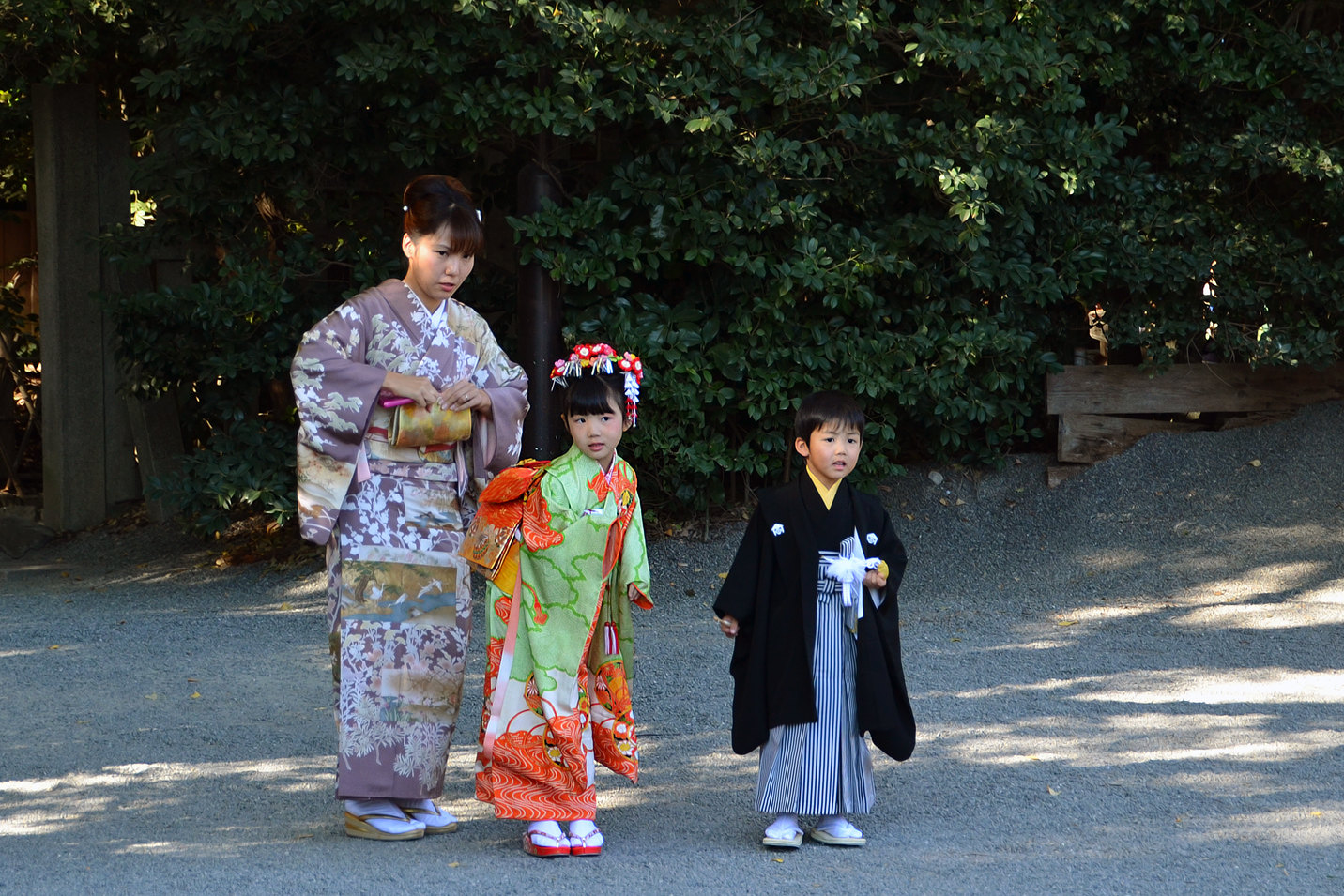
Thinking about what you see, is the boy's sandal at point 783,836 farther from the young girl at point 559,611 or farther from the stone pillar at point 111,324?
the stone pillar at point 111,324

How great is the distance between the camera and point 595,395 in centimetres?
343

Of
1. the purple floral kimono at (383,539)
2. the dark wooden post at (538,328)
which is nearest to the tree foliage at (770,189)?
the dark wooden post at (538,328)

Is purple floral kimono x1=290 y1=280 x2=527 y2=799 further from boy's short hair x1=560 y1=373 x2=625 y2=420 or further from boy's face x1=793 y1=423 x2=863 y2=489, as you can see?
boy's face x1=793 y1=423 x2=863 y2=489

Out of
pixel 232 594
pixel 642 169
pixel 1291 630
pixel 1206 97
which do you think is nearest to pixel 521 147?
pixel 642 169

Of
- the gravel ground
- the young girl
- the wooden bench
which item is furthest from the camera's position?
the wooden bench

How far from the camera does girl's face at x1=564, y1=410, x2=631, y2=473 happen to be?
342cm

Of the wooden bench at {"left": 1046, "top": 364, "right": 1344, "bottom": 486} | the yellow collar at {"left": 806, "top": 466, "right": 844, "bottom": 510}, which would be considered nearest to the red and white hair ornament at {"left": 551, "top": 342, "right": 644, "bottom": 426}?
the yellow collar at {"left": 806, "top": 466, "right": 844, "bottom": 510}

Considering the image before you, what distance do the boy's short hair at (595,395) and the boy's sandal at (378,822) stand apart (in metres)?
1.20

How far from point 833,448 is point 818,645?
1.76 ft

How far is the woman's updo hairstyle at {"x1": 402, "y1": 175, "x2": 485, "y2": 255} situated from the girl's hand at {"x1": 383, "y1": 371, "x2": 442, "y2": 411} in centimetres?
38

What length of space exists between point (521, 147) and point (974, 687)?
3.62 m

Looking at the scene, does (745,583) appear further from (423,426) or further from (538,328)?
(538,328)

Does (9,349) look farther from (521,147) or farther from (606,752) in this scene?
(606,752)

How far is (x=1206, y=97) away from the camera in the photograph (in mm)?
7309
